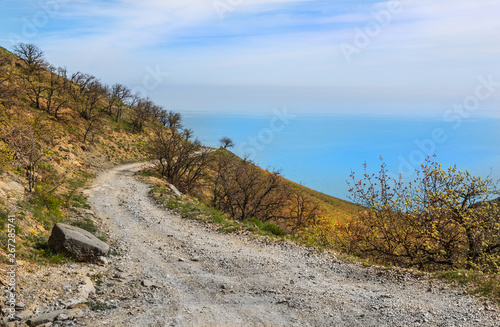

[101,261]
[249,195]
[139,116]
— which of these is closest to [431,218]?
[101,261]

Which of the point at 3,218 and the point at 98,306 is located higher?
the point at 3,218

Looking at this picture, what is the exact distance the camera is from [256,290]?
874 centimetres

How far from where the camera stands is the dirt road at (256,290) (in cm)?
704

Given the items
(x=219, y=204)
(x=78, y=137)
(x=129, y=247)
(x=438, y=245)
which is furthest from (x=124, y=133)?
(x=438, y=245)

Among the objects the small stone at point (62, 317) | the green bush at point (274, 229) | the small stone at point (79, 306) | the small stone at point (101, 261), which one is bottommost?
the small stone at point (79, 306)

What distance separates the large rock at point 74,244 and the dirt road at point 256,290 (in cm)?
76

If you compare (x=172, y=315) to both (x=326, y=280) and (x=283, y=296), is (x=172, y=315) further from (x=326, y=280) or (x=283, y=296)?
(x=326, y=280)

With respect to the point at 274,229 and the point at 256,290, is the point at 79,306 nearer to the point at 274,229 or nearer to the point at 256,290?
the point at 256,290

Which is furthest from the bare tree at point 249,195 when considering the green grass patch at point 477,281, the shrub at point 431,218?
the green grass patch at point 477,281

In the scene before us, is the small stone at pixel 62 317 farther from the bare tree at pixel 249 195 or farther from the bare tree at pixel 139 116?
the bare tree at pixel 139 116

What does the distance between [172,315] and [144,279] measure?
2.49 meters

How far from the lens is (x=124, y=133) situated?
1853 inches

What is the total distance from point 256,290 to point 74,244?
19.5 ft

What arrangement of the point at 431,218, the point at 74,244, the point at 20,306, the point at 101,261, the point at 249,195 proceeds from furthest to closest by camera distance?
the point at 249,195 < the point at 431,218 < the point at 101,261 < the point at 74,244 < the point at 20,306
